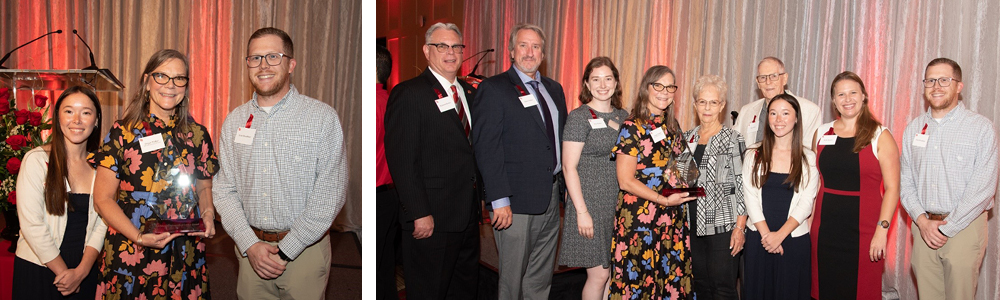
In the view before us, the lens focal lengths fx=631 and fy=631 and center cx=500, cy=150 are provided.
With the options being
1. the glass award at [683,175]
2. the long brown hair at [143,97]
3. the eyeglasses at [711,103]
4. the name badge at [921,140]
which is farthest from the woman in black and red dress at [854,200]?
the long brown hair at [143,97]

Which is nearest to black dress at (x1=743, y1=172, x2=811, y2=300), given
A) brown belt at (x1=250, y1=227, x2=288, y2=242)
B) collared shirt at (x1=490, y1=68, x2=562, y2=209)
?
collared shirt at (x1=490, y1=68, x2=562, y2=209)

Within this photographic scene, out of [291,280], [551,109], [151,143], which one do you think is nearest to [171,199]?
[151,143]

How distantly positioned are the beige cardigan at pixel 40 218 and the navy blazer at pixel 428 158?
117 cm

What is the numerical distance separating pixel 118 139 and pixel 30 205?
60 centimetres

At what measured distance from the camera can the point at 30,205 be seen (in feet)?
8.13

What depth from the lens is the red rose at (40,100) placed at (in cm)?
262

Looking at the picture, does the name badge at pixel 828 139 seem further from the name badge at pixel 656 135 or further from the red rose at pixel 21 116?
the red rose at pixel 21 116

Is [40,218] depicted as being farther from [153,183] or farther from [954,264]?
[954,264]

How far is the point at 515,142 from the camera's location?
116 inches

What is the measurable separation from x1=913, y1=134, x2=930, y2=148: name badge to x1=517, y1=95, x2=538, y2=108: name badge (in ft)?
6.81

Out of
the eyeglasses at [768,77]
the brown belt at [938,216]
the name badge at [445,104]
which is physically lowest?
the brown belt at [938,216]

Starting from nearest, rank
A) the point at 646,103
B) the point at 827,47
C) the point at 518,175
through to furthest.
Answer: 1. the point at 518,175
2. the point at 646,103
3. the point at 827,47

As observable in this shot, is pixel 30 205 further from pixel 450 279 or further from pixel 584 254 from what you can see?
pixel 584 254

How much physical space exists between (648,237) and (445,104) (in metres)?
1.14
